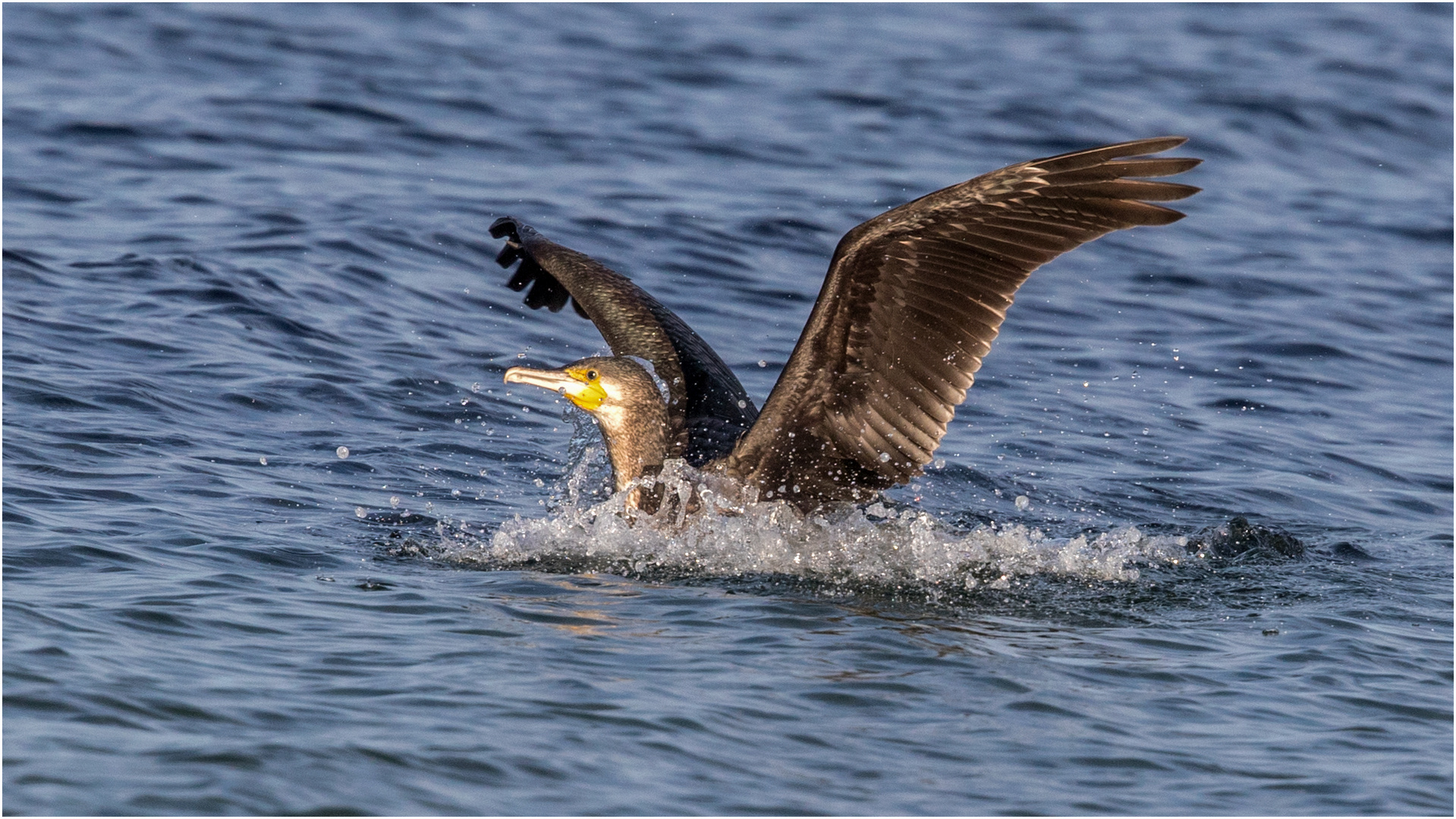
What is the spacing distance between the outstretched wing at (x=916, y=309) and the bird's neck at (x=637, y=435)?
506 millimetres

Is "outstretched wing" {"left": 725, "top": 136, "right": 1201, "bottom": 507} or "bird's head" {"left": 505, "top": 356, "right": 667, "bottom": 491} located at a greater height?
"outstretched wing" {"left": 725, "top": 136, "right": 1201, "bottom": 507}

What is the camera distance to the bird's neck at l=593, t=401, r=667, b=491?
23.7 ft

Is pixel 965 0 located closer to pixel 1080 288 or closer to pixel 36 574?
pixel 1080 288

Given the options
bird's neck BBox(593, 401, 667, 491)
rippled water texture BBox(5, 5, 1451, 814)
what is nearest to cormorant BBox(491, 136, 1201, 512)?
bird's neck BBox(593, 401, 667, 491)

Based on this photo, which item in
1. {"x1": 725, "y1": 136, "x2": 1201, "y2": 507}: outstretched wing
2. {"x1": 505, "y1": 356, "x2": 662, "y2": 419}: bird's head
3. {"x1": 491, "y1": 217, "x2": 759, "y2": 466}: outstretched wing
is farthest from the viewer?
{"x1": 491, "y1": 217, "x2": 759, "y2": 466}: outstretched wing

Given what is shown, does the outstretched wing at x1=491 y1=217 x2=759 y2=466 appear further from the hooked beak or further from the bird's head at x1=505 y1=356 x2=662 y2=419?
the hooked beak

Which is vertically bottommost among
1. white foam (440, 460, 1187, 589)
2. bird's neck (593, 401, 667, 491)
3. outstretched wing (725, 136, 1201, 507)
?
white foam (440, 460, 1187, 589)

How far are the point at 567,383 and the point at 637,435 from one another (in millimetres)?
409

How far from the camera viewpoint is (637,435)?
285 inches

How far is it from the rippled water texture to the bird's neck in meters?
0.32

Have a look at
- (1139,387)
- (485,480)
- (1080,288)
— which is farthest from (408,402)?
(1080,288)

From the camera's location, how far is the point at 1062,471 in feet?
30.0

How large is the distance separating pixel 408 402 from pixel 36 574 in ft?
11.9

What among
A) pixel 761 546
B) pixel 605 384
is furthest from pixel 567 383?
pixel 761 546
